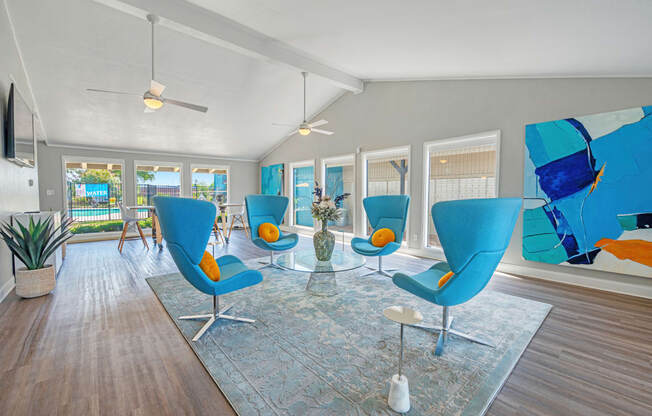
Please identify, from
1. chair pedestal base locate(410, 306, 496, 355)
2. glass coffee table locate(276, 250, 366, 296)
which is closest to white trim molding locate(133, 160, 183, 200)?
glass coffee table locate(276, 250, 366, 296)

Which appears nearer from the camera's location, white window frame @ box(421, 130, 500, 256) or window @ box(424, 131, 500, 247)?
white window frame @ box(421, 130, 500, 256)

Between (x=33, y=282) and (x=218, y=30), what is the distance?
144 inches

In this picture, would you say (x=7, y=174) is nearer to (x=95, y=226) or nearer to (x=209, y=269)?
(x=209, y=269)

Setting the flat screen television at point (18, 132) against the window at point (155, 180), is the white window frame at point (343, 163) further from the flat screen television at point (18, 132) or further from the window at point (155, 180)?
the flat screen television at point (18, 132)

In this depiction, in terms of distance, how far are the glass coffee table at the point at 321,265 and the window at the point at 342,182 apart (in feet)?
9.46

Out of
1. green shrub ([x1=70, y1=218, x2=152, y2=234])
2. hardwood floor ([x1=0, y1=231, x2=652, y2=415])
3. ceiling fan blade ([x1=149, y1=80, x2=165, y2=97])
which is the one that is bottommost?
hardwood floor ([x1=0, y1=231, x2=652, y2=415])

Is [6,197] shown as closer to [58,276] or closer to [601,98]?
[58,276]

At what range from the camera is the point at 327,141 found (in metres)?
6.98

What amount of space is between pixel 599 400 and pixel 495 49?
11.1 ft

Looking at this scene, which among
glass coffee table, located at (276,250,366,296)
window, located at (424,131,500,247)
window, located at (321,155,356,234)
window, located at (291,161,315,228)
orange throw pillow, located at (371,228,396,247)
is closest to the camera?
glass coffee table, located at (276,250,366,296)

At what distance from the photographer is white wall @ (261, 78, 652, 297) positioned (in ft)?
10.9

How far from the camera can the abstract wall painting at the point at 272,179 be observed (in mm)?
8516

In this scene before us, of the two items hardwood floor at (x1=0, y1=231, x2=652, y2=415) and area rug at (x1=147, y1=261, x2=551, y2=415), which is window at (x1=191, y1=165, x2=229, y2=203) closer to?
hardwood floor at (x1=0, y1=231, x2=652, y2=415)

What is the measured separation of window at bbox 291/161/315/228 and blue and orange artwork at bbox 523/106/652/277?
5069 mm
